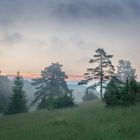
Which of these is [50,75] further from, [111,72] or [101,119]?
[101,119]

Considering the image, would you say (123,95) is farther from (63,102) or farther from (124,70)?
(124,70)

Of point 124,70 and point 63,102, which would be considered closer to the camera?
point 63,102

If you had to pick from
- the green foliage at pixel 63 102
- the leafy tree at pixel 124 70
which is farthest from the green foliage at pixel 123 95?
the leafy tree at pixel 124 70

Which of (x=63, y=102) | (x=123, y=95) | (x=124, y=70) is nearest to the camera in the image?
(x=123, y=95)

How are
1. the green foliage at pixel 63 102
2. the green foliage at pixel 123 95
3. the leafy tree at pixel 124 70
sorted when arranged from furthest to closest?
the leafy tree at pixel 124 70 → the green foliage at pixel 63 102 → the green foliage at pixel 123 95

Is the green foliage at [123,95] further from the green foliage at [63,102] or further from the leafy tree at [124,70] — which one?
the leafy tree at [124,70]

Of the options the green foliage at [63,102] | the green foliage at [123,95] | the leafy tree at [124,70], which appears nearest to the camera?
the green foliage at [123,95]

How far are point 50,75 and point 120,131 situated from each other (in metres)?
45.4

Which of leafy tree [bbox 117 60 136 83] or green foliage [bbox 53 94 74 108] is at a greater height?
leafy tree [bbox 117 60 136 83]

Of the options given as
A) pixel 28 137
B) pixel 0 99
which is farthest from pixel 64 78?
pixel 28 137

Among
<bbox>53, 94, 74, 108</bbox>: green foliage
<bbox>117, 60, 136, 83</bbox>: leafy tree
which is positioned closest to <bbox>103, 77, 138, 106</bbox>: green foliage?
<bbox>53, 94, 74, 108</bbox>: green foliage

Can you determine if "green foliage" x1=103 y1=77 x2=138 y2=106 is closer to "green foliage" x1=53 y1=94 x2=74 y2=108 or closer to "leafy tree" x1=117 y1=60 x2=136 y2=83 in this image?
"green foliage" x1=53 y1=94 x2=74 y2=108

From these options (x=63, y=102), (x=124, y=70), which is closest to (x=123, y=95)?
(x=63, y=102)

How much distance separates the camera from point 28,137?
2178cm
